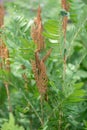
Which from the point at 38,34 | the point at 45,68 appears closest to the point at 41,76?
the point at 45,68

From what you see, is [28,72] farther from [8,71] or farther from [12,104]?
[12,104]

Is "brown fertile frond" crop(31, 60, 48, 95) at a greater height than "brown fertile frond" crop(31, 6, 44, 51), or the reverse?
"brown fertile frond" crop(31, 6, 44, 51)

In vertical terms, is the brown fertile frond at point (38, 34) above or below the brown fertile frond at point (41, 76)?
above

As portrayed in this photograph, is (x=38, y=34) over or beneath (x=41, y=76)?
over

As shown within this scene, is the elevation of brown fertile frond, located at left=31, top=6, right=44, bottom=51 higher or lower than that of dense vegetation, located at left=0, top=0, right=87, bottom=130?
higher

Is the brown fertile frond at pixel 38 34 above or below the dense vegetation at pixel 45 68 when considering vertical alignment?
above

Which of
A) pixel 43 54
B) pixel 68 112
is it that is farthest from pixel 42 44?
pixel 68 112

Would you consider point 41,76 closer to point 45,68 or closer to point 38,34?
point 45,68

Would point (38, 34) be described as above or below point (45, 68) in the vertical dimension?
above
